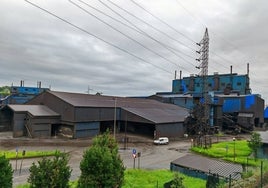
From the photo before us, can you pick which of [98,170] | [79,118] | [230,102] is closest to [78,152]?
[79,118]

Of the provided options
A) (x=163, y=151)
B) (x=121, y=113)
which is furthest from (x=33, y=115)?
(x=163, y=151)

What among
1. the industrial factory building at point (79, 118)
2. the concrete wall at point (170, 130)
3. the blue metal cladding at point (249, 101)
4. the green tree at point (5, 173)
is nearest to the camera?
the green tree at point (5, 173)

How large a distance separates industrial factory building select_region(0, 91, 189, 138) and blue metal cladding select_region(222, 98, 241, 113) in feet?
86.3

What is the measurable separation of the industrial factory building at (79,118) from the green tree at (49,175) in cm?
3993

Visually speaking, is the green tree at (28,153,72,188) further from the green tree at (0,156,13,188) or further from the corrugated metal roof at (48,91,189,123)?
the corrugated metal roof at (48,91,189,123)

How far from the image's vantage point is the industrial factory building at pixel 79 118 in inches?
2104

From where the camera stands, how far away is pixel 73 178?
2569 centimetres

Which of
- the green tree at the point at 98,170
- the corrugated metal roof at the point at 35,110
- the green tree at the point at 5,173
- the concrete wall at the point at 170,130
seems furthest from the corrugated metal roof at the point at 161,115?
the green tree at the point at 5,173

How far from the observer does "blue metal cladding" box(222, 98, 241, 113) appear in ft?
293

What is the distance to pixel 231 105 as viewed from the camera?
90312 mm

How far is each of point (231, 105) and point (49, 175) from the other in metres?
84.4

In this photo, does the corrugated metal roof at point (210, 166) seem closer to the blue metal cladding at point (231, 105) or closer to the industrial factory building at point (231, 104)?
the industrial factory building at point (231, 104)

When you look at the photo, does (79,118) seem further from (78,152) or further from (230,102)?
(230,102)

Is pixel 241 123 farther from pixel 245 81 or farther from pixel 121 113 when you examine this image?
pixel 121 113
